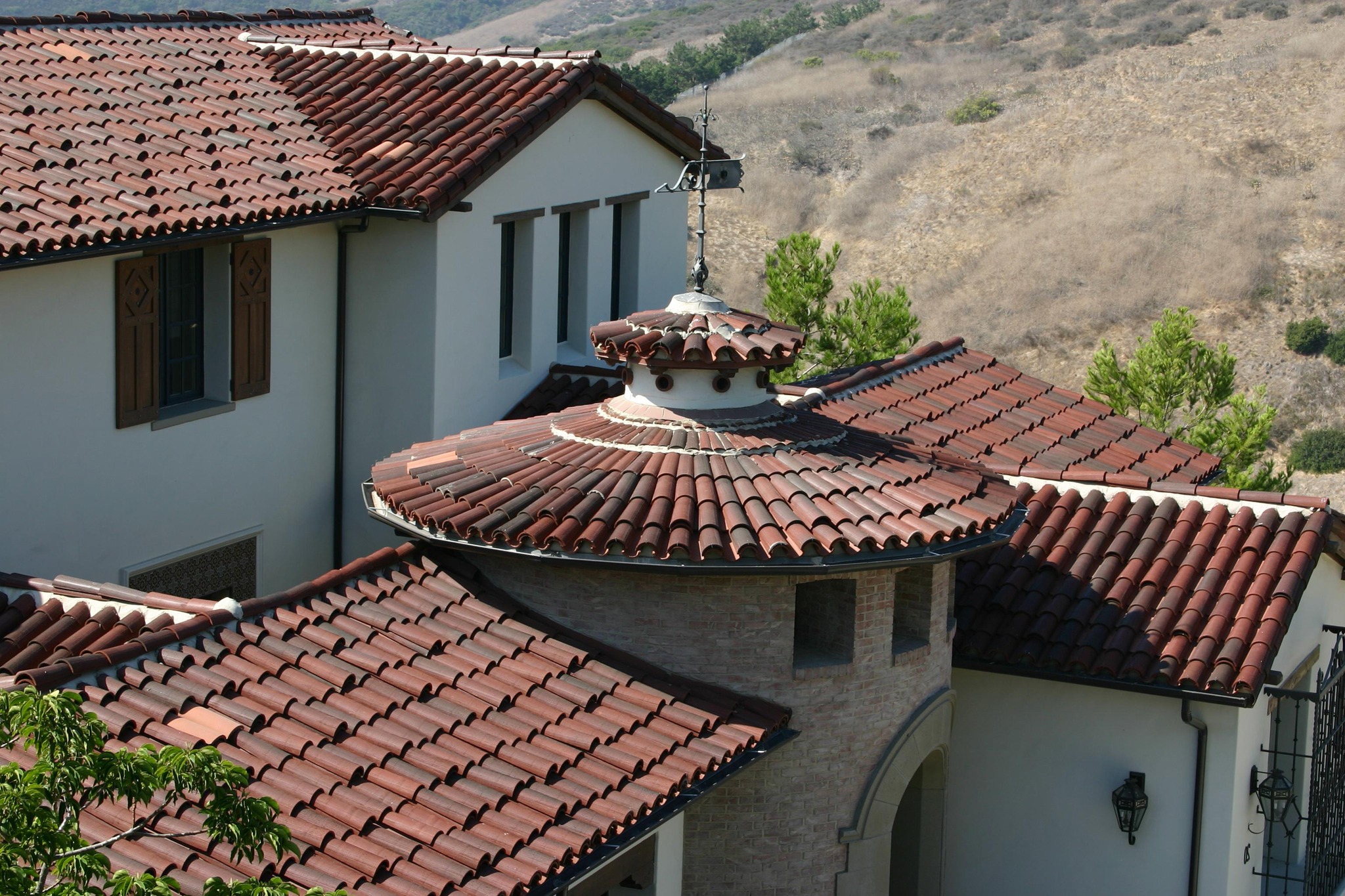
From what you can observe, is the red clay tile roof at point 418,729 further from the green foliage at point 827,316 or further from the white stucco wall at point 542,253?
the green foliage at point 827,316

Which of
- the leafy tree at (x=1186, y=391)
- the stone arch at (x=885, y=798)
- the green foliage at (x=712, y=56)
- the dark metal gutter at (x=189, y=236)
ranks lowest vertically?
the stone arch at (x=885, y=798)

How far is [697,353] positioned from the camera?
11875mm

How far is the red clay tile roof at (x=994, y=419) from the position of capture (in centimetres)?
1680

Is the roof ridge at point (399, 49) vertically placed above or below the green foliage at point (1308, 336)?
above

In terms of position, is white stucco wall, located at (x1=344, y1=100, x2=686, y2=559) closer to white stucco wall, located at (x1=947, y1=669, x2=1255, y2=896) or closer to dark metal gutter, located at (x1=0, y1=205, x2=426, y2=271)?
dark metal gutter, located at (x1=0, y1=205, x2=426, y2=271)

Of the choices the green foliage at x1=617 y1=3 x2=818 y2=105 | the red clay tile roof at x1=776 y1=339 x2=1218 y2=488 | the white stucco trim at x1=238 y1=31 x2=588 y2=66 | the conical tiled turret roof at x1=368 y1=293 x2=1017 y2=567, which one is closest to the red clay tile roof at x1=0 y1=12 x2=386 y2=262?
the white stucco trim at x1=238 y1=31 x2=588 y2=66

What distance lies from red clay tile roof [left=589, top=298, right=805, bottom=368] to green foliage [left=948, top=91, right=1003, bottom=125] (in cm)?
5621

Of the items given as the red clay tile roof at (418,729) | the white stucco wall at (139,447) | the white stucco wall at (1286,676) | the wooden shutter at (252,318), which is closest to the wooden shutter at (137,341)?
the white stucco wall at (139,447)

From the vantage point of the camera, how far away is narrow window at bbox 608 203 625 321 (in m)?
20.6

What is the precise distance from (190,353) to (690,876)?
719 centimetres

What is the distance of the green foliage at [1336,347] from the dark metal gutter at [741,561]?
4242 centimetres

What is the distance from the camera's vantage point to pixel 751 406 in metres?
12.4

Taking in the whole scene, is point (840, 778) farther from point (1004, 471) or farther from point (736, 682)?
point (1004, 471)

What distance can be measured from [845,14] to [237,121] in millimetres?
73029
